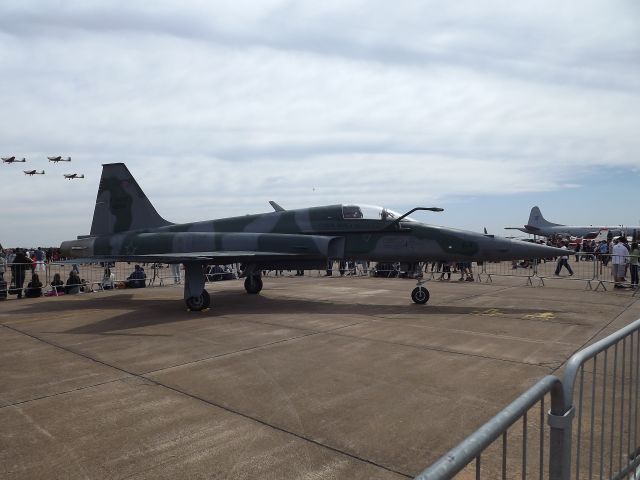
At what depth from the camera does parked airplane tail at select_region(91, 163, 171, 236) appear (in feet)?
43.9

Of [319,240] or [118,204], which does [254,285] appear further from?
[118,204]

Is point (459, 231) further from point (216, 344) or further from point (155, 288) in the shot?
point (155, 288)

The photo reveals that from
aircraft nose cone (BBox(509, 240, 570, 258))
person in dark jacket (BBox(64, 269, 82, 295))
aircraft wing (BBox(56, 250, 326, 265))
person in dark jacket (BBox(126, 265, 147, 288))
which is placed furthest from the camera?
person in dark jacket (BBox(126, 265, 147, 288))

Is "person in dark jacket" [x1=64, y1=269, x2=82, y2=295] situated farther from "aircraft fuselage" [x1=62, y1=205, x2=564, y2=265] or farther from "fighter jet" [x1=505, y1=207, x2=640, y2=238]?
"fighter jet" [x1=505, y1=207, x2=640, y2=238]

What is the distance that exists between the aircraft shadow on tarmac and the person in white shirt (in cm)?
713

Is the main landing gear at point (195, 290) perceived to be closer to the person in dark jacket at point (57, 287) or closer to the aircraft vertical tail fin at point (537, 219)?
the person in dark jacket at point (57, 287)

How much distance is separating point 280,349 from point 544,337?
14.6ft

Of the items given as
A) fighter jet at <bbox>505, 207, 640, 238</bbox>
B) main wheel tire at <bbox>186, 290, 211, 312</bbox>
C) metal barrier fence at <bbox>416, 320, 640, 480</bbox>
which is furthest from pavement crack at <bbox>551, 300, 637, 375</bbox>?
fighter jet at <bbox>505, 207, 640, 238</bbox>

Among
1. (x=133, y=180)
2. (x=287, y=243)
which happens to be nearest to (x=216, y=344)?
(x=287, y=243)

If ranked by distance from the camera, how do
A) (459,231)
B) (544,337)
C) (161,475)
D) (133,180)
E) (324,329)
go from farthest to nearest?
(133,180) → (459,231) → (324,329) → (544,337) → (161,475)

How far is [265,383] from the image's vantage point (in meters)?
5.19

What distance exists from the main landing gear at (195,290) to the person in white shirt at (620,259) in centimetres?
1374

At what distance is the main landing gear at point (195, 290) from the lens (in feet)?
34.5

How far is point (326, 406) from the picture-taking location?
4504mm
